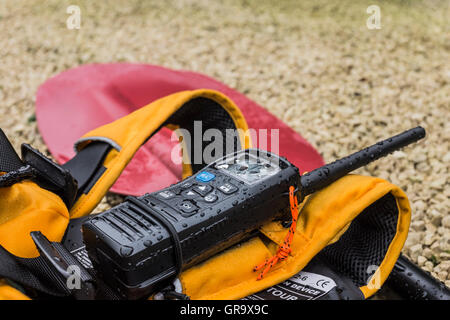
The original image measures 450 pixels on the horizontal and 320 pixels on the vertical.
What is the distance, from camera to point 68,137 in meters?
2.34

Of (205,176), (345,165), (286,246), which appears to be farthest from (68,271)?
(345,165)

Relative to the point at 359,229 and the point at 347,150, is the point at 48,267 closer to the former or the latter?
the point at 359,229

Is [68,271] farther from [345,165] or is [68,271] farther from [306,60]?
[306,60]

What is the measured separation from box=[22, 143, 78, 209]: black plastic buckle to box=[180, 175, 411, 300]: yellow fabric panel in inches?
19.3

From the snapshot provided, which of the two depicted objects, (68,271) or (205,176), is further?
(205,176)

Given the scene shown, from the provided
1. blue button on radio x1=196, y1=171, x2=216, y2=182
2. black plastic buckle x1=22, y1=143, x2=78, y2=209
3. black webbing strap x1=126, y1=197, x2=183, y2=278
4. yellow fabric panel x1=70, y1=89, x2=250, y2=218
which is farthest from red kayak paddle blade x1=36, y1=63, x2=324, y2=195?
black webbing strap x1=126, y1=197, x2=183, y2=278

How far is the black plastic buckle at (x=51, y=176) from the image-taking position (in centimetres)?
134

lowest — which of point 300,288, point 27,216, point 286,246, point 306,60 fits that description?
point 300,288

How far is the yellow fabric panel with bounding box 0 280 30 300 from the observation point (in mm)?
992

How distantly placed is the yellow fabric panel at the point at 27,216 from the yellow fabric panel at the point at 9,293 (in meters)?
0.15

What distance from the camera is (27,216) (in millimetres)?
1215

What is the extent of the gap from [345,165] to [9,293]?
91 cm

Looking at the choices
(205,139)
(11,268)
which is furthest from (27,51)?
(11,268)

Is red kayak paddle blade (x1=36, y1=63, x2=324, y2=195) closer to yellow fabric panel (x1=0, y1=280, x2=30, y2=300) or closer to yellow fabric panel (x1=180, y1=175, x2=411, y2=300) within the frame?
yellow fabric panel (x1=180, y1=175, x2=411, y2=300)
